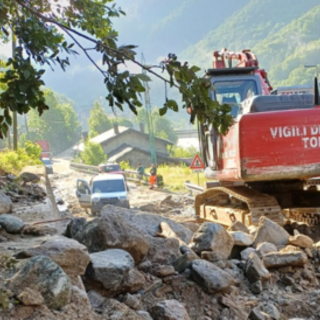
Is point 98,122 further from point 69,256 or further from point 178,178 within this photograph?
point 69,256

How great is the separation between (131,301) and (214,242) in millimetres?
1377

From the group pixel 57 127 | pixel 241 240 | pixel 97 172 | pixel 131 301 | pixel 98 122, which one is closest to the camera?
pixel 131 301

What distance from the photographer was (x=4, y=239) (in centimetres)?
516

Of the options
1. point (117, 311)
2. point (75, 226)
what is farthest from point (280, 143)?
point (117, 311)

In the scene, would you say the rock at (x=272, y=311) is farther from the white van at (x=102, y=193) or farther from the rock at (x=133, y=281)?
the white van at (x=102, y=193)

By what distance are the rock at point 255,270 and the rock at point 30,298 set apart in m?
2.24

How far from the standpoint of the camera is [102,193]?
73.1 ft

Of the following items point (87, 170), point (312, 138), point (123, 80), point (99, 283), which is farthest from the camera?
point (87, 170)

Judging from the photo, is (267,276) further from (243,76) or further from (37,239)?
(243,76)

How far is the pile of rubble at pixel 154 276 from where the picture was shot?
3150 millimetres

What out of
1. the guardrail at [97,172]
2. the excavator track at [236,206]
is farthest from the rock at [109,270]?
the guardrail at [97,172]

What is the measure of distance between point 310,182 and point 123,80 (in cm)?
591

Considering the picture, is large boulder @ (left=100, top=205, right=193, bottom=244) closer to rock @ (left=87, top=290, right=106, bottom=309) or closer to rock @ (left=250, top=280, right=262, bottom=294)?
rock @ (left=250, top=280, right=262, bottom=294)

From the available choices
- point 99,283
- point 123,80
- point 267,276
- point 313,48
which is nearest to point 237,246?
point 267,276
